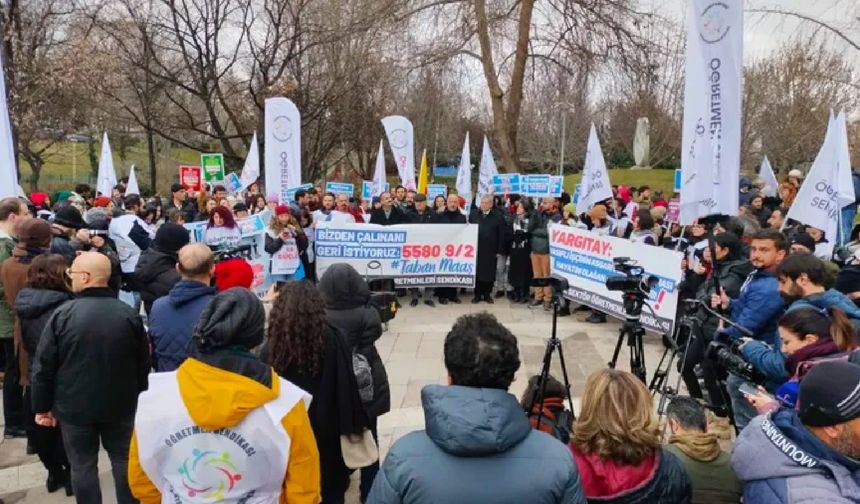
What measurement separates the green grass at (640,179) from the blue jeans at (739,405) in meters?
36.7

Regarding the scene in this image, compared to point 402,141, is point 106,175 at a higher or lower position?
lower

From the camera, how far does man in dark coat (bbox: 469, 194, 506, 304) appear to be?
1091 cm

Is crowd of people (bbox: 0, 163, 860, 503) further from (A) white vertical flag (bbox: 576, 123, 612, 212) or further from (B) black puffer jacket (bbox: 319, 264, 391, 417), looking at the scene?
(A) white vertical flag (bbox: 576, 123, 612, 212)

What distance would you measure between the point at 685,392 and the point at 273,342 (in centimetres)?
501

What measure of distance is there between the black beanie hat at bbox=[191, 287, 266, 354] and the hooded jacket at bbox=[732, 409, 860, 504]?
6.07 ft

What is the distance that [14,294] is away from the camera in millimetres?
5125

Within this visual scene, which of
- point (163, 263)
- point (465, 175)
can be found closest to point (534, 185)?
point (465, 175)

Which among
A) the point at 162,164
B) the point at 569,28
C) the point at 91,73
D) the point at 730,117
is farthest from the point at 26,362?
the point at 162,164

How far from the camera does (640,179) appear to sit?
43.1 metres

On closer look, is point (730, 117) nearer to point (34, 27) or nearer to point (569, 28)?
point (569, 28)

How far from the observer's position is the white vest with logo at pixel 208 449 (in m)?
2.54

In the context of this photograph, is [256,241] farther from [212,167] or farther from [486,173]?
[212,167]

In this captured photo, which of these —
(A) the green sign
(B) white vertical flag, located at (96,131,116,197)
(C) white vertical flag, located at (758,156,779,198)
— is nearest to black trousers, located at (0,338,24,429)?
(B) white vertical flag, located at (96,131,116,197)

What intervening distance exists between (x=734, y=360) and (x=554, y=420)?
127cm
